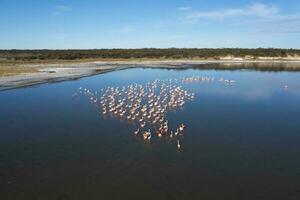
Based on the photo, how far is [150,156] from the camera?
1443 centimetres

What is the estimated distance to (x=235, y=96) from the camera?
3000 cm

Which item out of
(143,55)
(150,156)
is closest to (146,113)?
(150,156)

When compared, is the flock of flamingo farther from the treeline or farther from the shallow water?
the treeline

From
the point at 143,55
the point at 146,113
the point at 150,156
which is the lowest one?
the point at 150,156

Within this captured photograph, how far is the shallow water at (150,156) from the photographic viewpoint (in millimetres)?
11375

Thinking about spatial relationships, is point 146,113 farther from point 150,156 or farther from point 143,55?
point 143,55

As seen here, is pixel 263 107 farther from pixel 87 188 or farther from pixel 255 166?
pixel 87 188

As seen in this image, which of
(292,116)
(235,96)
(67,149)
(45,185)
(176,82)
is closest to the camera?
(45,185)

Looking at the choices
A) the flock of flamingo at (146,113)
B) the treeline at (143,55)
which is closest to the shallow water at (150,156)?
the flock of flamingo at (146,113)

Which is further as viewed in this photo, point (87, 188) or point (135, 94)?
point (135, 94)

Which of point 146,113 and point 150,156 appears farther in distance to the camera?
point 146,113

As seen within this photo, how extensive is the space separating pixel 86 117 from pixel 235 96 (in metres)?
13.6

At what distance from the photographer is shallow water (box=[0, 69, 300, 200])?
11.4 m

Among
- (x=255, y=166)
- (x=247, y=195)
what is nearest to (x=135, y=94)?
(x=255, y=166)
